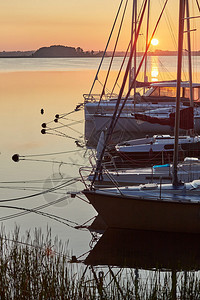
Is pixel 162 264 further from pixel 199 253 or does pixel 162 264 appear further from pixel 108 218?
pixel 108 218

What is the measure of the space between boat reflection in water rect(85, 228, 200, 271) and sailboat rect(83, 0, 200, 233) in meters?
0.20

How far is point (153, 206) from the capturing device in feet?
49.0

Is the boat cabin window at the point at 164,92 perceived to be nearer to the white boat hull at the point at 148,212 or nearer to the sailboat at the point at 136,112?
the sailboat at the point at 136,112

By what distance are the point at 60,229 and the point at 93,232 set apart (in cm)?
90

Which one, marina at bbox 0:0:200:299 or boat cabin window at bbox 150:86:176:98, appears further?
boat cabin window at bbox 150:86:176:98

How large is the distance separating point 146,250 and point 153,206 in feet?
3.42

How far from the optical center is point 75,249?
15.0 m

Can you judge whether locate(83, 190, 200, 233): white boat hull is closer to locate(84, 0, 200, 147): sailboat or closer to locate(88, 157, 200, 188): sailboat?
locate(88, 157, 200, 188): sailboat

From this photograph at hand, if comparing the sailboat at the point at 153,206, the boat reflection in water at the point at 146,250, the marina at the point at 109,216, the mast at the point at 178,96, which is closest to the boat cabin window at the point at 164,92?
the marina at the point at 109,216

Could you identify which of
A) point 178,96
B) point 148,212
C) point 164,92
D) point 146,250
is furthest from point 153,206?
point 164,92

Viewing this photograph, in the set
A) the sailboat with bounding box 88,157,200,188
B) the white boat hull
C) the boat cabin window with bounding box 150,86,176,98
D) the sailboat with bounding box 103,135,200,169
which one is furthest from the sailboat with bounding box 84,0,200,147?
the white boat hull

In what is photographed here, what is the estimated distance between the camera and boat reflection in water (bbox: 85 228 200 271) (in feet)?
46.6

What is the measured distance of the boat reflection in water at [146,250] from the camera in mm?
Result: 14216

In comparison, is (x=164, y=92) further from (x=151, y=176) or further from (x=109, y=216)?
(x=109, y=216)
